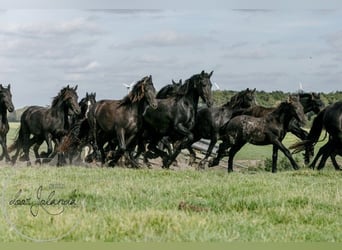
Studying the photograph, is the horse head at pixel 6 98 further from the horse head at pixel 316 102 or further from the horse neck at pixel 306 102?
the horse head at pixel 316 102

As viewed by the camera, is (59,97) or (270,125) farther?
(59,97)

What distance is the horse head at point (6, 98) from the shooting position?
14903 millimetres

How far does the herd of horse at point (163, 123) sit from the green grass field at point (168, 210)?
432cm

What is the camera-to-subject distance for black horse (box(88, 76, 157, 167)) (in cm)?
1440

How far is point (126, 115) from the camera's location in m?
14.6

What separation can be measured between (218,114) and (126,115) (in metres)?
2.90

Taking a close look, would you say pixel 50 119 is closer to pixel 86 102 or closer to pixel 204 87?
pixel 86 102

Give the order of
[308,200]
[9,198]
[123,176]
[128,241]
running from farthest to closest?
1. [123,176]
2. [308,200]
3. [9,198]
4. [128,241]

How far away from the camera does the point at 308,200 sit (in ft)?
27.5

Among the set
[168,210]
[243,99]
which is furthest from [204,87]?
[168,210]

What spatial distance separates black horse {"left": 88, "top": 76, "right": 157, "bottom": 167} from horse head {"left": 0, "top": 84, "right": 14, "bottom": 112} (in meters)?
1.78

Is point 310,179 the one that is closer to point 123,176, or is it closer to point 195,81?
point 123,176

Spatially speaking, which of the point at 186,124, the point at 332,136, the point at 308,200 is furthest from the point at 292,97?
the point at 308,200

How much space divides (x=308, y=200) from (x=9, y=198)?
3.43 m
